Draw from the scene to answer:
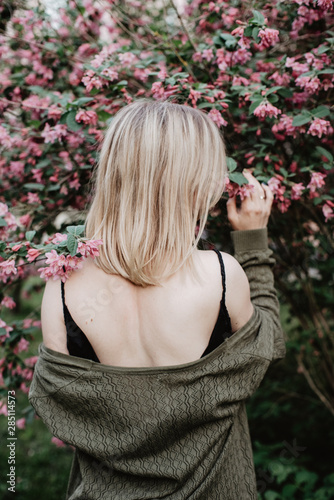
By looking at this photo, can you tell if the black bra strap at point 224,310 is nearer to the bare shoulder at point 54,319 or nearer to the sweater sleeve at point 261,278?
the sweater sleeve at point 261,278

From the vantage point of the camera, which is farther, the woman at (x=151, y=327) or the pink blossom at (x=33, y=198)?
the pink blossom at (x=33, y=198)

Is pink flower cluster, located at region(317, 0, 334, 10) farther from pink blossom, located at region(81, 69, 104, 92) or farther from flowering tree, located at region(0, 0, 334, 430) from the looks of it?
pink blossom, located at region(81, 69, 104, 92)

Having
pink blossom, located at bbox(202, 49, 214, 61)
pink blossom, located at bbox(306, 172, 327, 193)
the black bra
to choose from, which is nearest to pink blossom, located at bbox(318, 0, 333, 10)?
pink blossom, located at bbox(202, 49, 214, 61)

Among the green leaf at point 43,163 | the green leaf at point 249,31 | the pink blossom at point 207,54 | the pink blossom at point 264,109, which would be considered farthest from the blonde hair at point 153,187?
the green leaf at point 43,163

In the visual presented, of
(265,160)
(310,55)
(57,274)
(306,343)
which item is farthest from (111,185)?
(306,343)

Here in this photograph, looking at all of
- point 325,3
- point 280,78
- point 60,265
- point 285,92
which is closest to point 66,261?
point 60,265

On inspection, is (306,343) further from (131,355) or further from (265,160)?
(131,355)

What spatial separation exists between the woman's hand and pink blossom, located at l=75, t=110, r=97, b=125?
68cm

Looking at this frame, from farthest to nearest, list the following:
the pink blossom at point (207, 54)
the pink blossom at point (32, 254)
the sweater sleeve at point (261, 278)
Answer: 1. the pink blossom at point (207, 54)
2. the sweater sleeve at point (261, 278)
3. the pink blossom at point (32, 254)

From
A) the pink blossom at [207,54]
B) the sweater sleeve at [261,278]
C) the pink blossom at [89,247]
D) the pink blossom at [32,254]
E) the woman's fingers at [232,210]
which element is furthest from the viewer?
the pink blossom at [207,54]

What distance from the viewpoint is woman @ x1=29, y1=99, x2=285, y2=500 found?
4.16 ft

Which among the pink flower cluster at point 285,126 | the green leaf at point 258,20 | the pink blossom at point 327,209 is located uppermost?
the green leaf at point 258,20

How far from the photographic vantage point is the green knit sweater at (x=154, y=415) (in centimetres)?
130

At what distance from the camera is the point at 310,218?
2246 millimetres
